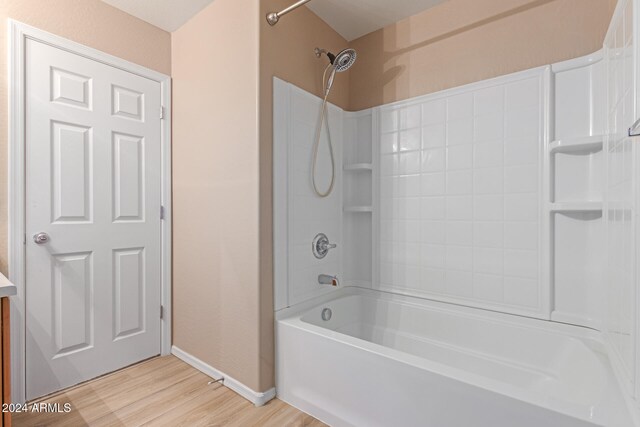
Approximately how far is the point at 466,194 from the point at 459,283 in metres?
0.53

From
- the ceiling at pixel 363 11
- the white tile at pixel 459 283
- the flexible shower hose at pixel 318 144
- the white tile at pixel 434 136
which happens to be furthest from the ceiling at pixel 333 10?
the white tile at pixel 459 283

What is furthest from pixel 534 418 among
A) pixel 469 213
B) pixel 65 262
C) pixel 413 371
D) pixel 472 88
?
pixel 65 262

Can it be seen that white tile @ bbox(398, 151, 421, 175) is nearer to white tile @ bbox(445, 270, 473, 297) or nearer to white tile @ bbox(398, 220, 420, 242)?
white tile @ bbox(398, 220, 420, 242)

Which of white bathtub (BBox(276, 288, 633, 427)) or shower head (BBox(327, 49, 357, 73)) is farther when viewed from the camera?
shower head (BBox(327, 49, 357, 73))

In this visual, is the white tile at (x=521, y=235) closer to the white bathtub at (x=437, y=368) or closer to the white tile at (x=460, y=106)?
the white bathtub at (x=437, y=368)

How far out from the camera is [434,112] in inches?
75.4

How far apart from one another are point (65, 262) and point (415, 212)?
210 cm

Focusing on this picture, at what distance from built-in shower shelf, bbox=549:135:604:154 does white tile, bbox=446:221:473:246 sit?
554mm

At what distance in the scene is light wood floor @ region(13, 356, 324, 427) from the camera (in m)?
1.51

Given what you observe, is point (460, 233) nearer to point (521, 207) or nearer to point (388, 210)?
point (521, 207)

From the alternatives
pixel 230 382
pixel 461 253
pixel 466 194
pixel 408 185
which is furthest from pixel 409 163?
pixel 230 382

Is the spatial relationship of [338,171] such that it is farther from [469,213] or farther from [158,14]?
[158,14]

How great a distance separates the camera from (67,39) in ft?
5.72

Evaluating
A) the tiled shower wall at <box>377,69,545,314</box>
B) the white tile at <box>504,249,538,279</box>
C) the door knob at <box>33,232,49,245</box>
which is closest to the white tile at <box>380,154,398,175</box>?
the tiled shower wall at <box>377,69,545,314</box>
